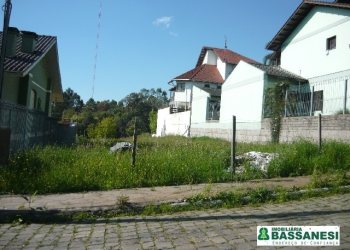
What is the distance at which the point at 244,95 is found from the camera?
22281 mm

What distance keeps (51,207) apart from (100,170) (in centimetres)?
206

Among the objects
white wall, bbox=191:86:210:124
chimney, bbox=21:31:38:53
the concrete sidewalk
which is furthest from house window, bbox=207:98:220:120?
the concrete sidewalk

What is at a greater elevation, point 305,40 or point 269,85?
point 305,40

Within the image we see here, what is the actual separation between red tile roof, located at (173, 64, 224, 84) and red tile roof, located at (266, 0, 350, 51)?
15.8 m

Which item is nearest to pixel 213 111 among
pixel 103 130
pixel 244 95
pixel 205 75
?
pixel 244 95

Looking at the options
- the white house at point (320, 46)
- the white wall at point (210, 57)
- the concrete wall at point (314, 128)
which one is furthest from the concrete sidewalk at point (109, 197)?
the white wall at point (210, 57)

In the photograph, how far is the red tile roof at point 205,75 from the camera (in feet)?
136

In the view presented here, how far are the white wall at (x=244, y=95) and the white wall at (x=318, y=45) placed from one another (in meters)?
3.28

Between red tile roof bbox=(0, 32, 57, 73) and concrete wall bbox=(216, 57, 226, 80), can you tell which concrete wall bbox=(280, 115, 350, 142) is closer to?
red tile roof bbox=(0, 32, 57, 73)

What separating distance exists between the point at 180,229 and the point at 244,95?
18635 mm

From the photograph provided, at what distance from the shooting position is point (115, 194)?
6277 mm

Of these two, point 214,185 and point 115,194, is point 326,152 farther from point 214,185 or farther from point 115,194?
point 115,194

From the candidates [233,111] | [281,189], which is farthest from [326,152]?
[233,111]

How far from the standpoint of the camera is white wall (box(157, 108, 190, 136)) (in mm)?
32188
